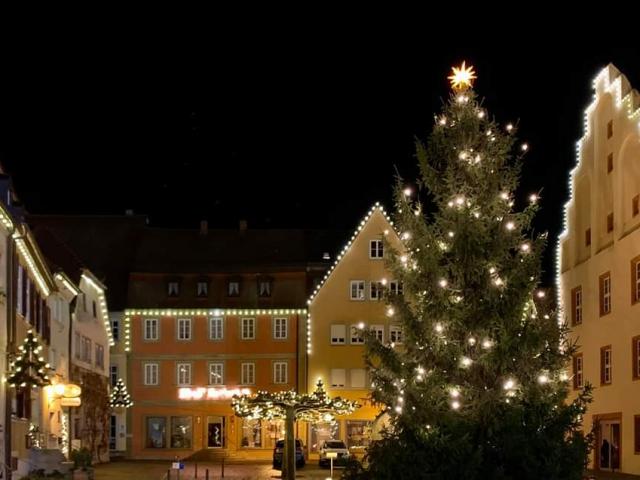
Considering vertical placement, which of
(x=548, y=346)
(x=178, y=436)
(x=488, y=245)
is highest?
(x=488, y=245)

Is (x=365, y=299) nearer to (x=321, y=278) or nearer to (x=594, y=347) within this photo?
(x=321, y=278)

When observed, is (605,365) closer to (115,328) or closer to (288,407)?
(288,407)

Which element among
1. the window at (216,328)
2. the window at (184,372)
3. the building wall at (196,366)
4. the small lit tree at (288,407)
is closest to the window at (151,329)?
the building wall at (196,366)

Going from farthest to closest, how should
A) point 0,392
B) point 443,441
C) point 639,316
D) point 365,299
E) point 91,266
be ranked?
point 91,266
point 365,299
point 639,316
point 0,392
point 443,441

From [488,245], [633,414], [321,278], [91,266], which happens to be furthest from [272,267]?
[488,245]

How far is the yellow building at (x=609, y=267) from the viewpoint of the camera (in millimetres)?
42312

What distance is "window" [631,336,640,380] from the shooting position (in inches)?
1633

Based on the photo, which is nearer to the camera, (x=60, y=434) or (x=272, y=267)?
(x=60, y=434)

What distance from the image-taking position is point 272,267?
2778 inches

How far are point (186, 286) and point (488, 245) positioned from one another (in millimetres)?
48038

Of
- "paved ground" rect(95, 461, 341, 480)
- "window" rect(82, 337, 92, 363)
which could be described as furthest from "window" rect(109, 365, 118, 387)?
"window" rect(82, 337, 92, 363)

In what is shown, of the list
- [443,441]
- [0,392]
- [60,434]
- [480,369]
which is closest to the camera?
[443,441]

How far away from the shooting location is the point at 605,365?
4547cm

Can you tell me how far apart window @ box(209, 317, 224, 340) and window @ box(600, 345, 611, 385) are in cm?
2911
